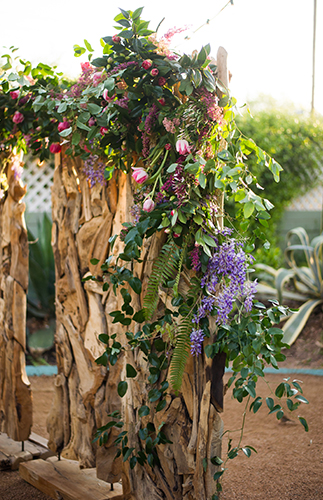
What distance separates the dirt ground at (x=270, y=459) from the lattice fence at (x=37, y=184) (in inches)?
86.6

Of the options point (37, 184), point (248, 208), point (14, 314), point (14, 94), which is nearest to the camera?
point (248, 208)

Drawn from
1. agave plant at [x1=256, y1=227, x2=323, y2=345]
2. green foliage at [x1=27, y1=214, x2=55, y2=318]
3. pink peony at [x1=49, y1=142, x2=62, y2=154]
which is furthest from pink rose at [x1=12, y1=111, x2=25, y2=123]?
agave plant at [x1=256, y1=227, x2=323, y2=345]

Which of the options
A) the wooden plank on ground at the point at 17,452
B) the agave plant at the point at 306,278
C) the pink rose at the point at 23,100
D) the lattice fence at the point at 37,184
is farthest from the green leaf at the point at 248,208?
the lattice fence at the point at 37,184

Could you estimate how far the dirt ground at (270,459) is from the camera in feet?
5.78

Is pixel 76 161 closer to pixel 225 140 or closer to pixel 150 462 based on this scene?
pixel 225 140

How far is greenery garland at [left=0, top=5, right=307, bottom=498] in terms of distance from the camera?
1.20 metres

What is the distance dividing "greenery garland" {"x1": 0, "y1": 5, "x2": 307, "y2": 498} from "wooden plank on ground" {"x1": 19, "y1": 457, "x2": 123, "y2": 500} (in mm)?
400

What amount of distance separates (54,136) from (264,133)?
410cm

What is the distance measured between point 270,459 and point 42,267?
2.54m

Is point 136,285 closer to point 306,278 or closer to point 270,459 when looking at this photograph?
point 270,459

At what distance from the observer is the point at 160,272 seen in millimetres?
1271

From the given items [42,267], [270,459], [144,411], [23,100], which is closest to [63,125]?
[23,100]

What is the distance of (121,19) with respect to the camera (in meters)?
1.21

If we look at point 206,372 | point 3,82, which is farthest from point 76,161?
point 206,372
